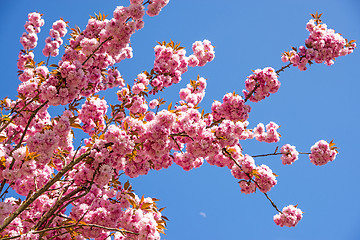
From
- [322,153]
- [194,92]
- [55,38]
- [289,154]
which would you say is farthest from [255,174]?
[55,38]

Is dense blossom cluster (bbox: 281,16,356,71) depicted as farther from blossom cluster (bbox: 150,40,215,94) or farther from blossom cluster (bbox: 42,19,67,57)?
blossom cluster (bbox: 42,19,67,57)

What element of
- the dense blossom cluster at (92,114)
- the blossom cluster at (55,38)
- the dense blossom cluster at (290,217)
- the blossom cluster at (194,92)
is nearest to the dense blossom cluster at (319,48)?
the blossom cluster at (194,92)

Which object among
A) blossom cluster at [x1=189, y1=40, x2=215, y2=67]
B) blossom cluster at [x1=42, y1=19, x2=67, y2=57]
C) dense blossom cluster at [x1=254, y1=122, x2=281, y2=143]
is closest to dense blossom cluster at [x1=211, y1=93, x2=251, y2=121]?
dense blossom cluster at [x1=254, y1=122, x2=281, y2=143]

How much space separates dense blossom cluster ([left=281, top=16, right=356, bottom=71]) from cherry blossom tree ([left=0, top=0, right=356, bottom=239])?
22 mm

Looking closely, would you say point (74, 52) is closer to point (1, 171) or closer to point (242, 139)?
point (1, 171)

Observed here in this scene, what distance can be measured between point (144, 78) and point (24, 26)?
5.68 meters

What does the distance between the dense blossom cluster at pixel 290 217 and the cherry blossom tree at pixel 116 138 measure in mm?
19

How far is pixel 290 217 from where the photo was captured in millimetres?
5129

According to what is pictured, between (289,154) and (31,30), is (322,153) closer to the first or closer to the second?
(289,154)

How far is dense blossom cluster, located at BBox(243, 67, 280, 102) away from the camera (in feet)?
15.8

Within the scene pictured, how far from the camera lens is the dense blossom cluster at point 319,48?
5.66 metres

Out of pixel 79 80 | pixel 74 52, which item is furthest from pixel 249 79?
pixel 74 52

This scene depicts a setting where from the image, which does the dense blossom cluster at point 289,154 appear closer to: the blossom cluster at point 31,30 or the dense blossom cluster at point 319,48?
the dense blossom cluster at point 319,48

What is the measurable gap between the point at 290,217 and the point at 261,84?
272cm
